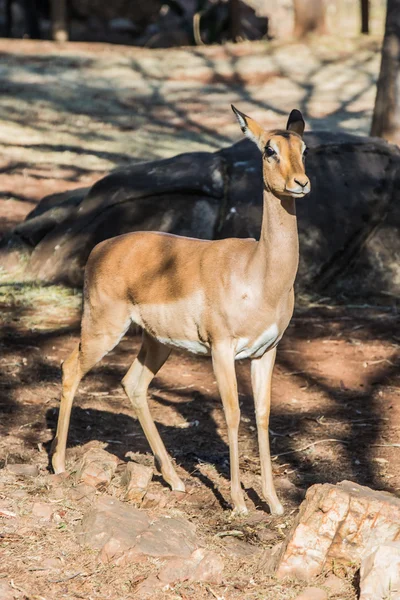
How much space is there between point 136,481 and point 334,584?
1419 millimetres

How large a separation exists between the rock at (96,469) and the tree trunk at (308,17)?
62.9ft

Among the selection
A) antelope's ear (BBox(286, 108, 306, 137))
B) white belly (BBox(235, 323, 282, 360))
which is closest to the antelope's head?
antelope's ear (BBox(286, 108, 306, 137))

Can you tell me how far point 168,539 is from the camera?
14.4ft

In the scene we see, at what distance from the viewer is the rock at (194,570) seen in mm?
4137

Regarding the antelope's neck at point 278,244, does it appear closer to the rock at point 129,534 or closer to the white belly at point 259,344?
the white belly at point 259,344

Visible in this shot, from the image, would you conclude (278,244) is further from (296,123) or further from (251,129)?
(296,123)

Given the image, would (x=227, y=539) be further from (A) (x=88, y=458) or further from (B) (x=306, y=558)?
(A) (x=88, y=458)

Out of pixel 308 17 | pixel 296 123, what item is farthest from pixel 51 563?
pixel 308 17

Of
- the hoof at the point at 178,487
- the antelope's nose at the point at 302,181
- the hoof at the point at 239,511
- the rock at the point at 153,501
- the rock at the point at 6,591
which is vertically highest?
the antelope's nose at the point at 302,181

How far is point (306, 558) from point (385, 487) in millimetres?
1426

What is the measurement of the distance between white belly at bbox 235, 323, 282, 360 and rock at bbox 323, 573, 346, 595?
4.55 feet

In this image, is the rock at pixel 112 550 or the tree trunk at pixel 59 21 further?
the tree trunk at pixel 59 21

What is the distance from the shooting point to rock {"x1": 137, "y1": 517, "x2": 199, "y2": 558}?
4.29m

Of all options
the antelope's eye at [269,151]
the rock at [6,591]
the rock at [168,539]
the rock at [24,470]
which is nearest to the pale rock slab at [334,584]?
the rock at [168,539]
